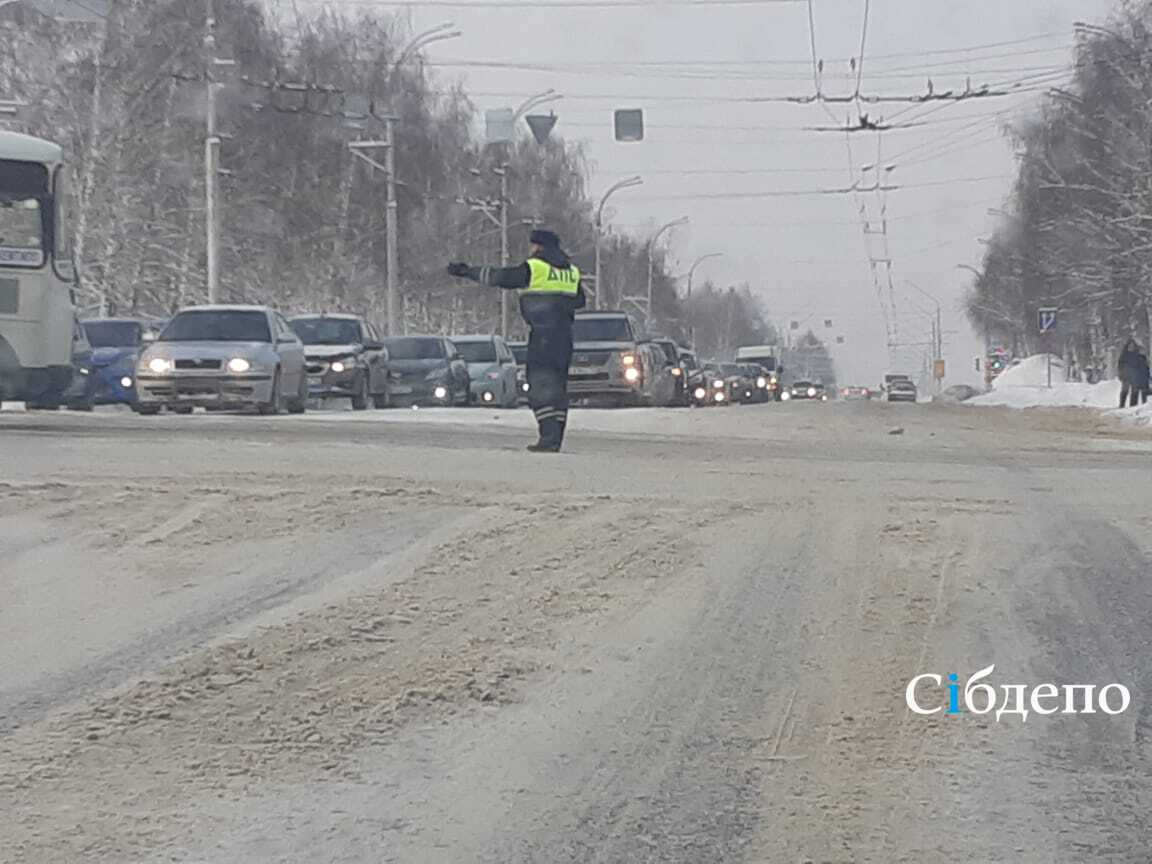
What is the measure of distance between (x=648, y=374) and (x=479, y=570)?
26.4 metres

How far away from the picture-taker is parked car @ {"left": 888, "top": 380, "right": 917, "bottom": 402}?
322 ft

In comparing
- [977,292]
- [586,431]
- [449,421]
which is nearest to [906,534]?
[586,431]

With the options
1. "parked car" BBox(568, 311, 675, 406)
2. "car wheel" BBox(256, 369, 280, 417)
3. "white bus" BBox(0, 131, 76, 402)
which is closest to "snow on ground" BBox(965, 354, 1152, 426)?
"parked car" BBox(568, 311, 675, 406)

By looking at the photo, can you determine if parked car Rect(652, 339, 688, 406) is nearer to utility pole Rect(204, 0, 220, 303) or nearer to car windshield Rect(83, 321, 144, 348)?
utility pole Rect(204, 0, 220, 303)

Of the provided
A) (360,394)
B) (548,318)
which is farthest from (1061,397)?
(548,318)

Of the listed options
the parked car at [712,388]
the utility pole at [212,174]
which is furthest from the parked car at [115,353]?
the parked car at [712,388]

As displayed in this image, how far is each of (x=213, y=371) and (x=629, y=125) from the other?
29.2m

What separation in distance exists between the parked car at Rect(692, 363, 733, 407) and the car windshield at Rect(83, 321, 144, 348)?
18185mm

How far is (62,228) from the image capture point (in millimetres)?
19609

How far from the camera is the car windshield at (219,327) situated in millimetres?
24203

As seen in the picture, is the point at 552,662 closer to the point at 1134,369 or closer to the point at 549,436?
the point at 549,436

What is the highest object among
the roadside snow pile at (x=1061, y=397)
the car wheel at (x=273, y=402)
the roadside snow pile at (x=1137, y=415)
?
the car wheel at (x=273, y=402)

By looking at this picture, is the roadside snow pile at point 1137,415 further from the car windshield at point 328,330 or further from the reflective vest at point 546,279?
the reflective vest at point 546,279

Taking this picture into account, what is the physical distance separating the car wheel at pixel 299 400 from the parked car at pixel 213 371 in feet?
1.91
